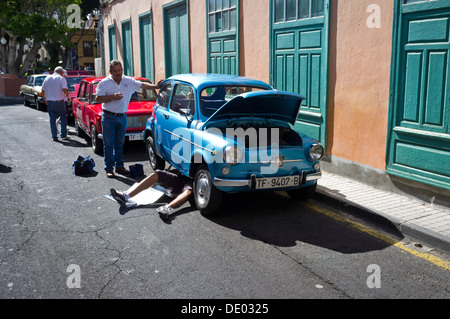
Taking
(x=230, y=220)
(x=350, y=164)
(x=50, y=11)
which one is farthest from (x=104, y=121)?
(x=50, y=11)

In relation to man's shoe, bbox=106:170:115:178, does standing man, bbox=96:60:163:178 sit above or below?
above

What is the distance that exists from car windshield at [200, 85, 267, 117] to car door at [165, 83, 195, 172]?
0.19m

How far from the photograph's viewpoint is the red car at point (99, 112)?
9414 millimetres

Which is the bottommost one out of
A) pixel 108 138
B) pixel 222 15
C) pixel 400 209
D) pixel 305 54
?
pixel 400 209

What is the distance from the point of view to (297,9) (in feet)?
28.0

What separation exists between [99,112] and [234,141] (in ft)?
16.3

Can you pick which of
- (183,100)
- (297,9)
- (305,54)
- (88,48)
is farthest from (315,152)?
(88,48)

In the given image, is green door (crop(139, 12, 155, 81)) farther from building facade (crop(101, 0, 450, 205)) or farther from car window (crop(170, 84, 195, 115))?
car window (crop(170, 84, 195, 115))

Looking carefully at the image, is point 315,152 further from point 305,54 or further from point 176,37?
point 176,37

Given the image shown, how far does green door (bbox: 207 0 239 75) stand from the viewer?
36.2 feet

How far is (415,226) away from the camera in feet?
17.2

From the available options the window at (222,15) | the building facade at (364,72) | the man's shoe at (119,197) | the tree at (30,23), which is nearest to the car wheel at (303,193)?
the building facade at (364,72)

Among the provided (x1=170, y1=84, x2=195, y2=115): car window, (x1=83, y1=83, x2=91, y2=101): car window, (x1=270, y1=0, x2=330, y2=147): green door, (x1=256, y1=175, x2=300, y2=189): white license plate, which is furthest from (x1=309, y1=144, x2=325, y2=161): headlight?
(x1=83, y1=83, x2=91, y2=101): car window

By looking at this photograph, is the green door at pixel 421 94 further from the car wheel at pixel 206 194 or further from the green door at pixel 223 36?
the green door at pixel 223 36
